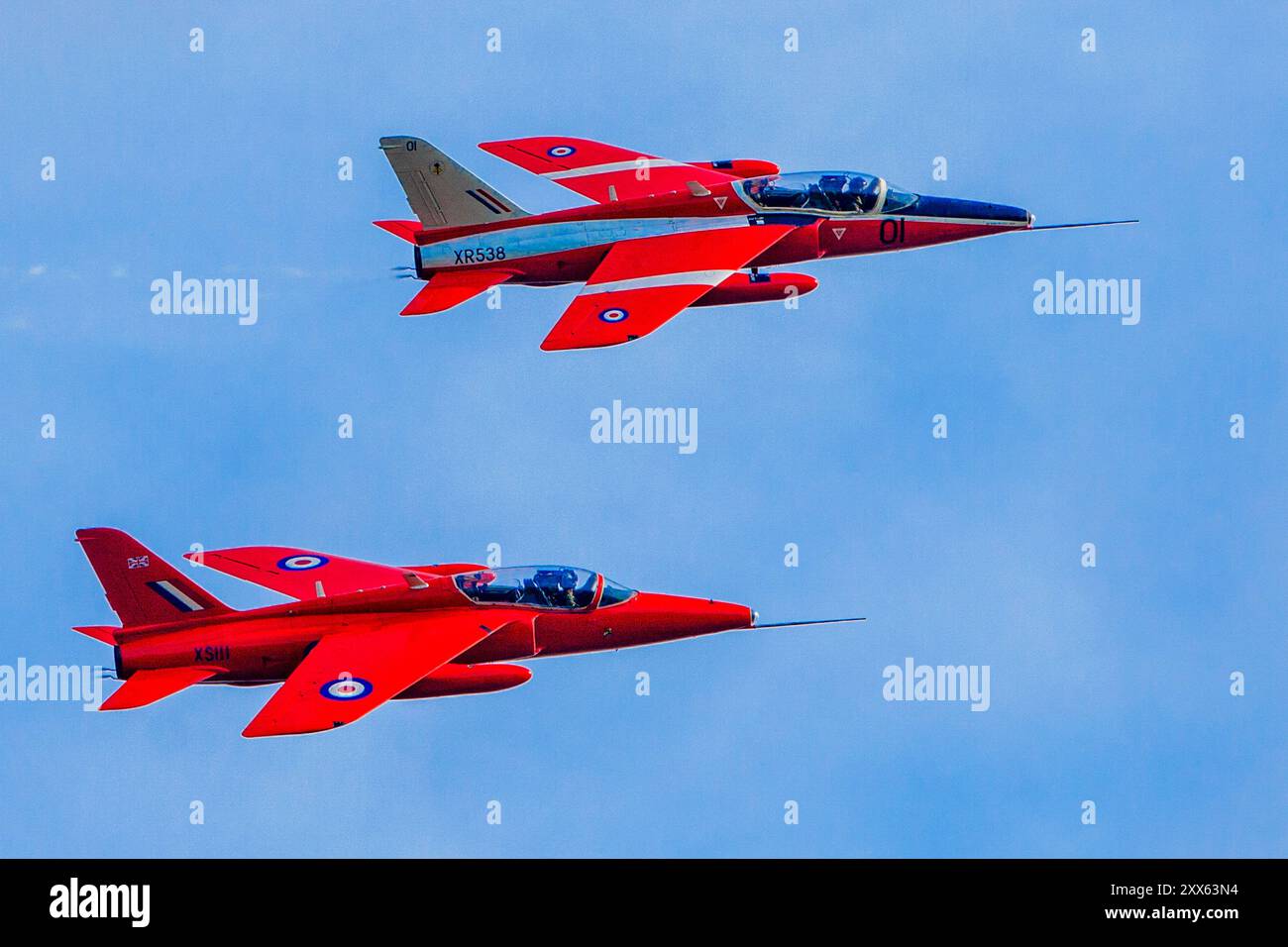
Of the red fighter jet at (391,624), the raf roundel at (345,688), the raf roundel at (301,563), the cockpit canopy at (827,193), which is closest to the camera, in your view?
the raf roundel at (345,688)

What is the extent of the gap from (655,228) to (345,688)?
1028 centimetres

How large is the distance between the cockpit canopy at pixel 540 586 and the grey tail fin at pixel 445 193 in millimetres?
6691

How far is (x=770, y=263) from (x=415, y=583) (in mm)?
8441

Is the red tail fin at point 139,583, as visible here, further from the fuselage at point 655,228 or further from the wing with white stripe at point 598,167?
the wing with white stripe at point 598,167

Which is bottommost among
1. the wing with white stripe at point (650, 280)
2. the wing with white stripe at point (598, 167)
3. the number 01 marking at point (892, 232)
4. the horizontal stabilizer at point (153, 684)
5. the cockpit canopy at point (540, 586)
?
the horizontal stabilizer at point (153, 684)

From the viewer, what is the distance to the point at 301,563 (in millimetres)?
42719

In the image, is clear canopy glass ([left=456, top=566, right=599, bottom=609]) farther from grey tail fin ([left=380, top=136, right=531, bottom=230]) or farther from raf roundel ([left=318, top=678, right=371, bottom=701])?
grey tail fin ([left=380, top=136, right=531, bottom=230])

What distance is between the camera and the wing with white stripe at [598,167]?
151 feet

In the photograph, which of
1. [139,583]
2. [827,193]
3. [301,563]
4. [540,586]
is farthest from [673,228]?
[139,583]

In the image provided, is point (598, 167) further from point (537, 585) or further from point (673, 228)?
point (537, 585)

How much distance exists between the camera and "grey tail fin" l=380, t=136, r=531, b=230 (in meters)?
43.8

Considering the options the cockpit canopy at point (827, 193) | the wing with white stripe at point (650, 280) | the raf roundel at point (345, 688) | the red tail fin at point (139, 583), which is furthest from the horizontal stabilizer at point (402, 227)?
the raf roundel at point (345, 688)

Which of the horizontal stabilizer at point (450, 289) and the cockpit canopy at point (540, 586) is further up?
the horizontal stabilizer at point (450, 289)
